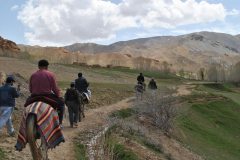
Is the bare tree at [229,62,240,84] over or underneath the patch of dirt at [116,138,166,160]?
underneath

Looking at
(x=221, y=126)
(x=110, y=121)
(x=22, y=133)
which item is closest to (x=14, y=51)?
(x=221, y=126)

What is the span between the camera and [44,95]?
429 inches

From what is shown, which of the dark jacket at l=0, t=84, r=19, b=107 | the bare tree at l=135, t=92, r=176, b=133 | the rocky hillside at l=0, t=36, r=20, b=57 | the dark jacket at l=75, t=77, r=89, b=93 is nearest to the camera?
the dark jacket at l=0, t=84, r=19, b=107

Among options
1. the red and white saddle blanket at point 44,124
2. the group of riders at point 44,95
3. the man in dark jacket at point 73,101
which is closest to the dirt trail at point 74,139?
the man in dark jacket at point 73,101

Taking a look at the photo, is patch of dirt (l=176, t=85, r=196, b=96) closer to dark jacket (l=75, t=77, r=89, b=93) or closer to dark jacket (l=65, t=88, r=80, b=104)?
dark jacket (l=75, t=77, r=89, b=93)

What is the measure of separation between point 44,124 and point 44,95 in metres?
0.70

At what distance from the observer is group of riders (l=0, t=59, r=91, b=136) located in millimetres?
10930

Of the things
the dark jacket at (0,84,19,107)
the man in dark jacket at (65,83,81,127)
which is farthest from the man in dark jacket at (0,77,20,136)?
the man in dark jacket at (65,83,81,127)

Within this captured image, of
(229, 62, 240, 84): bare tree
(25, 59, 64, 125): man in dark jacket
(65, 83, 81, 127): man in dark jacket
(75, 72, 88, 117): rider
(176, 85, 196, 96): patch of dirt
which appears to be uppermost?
(25, 59, 64, 125): man in dark jacket

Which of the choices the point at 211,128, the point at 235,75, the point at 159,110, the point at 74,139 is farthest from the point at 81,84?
the point at 235,75

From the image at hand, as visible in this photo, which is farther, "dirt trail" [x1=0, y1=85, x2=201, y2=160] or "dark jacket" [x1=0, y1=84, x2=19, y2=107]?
"dark jacket" [x1=0, y1=84, x2=19, y2=107]

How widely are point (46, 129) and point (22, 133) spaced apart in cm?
55

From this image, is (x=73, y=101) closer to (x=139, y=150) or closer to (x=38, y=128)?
(x=139, y=150)

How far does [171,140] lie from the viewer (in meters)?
27.7
